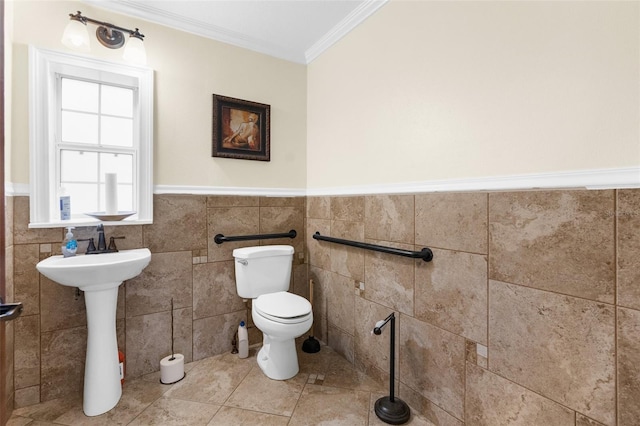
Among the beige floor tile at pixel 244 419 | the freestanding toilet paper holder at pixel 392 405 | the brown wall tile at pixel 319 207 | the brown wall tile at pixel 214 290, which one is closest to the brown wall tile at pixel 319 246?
the brown wall tile at pixel 319 207

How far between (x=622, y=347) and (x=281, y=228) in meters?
2.16

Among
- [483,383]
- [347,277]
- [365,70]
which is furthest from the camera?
[347,277]

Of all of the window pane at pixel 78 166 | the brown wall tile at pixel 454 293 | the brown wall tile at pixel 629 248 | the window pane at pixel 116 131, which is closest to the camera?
the brown wall tile at pixel 629 248

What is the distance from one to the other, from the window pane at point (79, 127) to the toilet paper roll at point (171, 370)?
1635 mm

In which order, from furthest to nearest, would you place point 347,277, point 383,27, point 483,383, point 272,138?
point 272,138 < point 347,277 < point 383,27 < point 483,383

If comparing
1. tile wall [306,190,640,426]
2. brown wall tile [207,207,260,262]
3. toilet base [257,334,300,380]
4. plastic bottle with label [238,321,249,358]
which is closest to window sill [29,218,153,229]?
brown wall tile [207,207,260,262]

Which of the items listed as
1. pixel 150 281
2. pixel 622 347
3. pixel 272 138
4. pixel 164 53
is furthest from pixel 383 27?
pixel 150 281

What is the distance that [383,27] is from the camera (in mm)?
1937

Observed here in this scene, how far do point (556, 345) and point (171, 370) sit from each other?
220cm

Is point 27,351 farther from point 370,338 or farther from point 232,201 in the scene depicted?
point 370,338

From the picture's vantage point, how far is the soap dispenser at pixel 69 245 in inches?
69.4

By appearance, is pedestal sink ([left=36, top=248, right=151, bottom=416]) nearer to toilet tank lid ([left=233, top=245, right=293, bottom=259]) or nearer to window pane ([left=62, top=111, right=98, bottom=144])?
toilet tank lid ([left=233, top=245, right=293, bottom=259])

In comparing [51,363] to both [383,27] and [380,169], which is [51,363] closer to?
[380,169]

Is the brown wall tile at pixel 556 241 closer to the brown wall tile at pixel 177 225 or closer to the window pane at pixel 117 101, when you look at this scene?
the brown wall tile at pixel 177 225
